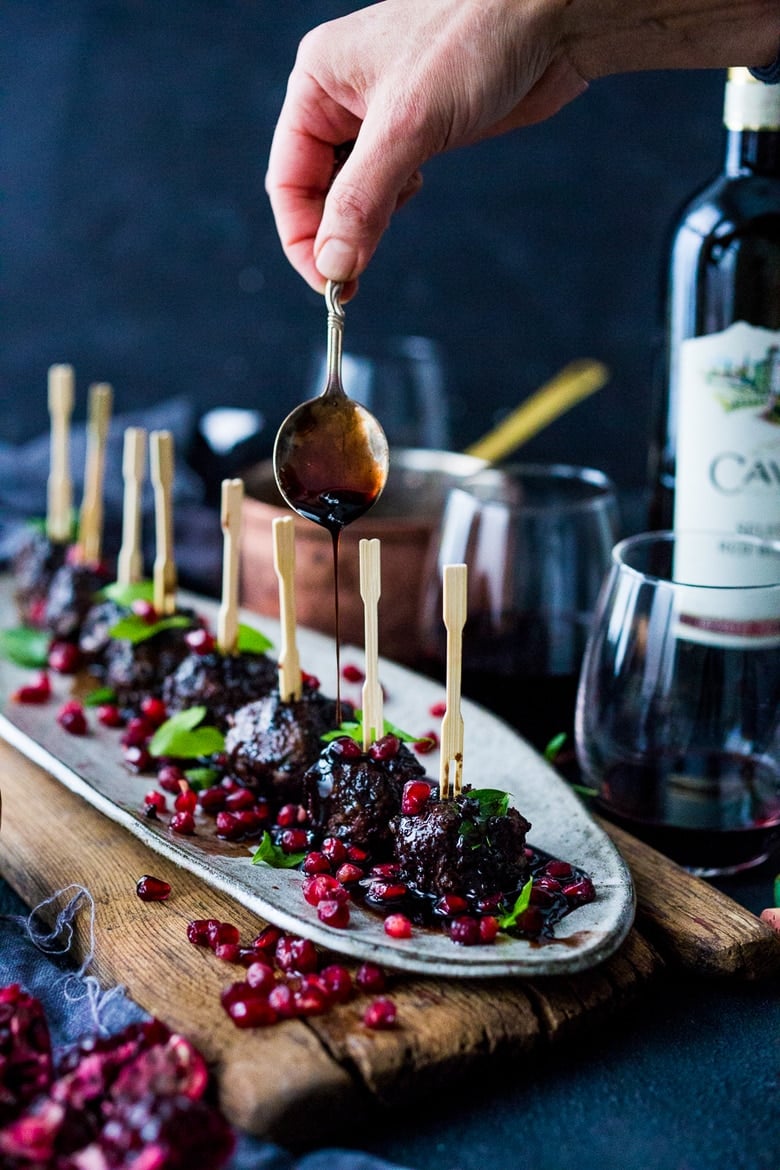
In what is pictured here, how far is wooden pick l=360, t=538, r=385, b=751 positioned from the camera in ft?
5.92

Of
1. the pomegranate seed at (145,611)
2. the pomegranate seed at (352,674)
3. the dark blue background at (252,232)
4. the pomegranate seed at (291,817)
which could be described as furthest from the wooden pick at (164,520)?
the dark blue background at (252,232)

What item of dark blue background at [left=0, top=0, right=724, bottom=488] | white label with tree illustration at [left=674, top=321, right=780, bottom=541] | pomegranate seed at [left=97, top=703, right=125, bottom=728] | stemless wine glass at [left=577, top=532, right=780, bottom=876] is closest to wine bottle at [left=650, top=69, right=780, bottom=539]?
white label with tree illustration at [left=674, top=321, right=780, bottom=541]

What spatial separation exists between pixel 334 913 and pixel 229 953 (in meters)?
0.15

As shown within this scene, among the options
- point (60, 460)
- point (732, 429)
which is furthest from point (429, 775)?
point (60, 460)

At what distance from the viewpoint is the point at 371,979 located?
1527mm

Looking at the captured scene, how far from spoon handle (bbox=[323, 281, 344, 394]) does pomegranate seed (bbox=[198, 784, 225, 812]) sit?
2.15ft

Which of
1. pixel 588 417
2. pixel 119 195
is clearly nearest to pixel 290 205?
pixel 119 195

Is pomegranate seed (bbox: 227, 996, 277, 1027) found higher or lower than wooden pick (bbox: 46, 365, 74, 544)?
lower

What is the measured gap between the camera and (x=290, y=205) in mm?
2152

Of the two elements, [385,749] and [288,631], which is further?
[288,631]

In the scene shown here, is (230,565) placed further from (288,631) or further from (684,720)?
(684,720)

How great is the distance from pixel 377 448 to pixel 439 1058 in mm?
913

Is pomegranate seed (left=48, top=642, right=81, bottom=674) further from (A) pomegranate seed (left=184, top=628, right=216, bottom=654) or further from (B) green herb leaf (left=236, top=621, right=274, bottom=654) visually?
(B) green herb leaf (left=236, top=621, right=274, bottom=654)

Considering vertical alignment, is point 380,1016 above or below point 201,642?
below
